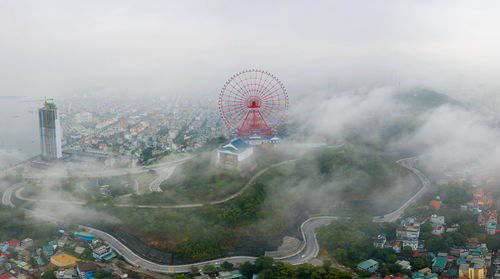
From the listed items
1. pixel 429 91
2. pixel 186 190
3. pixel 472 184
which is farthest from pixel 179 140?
pixel 429 91

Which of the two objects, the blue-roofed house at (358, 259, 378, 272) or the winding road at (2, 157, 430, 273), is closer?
the blue-roofed house at (358, 259, 378, 272)

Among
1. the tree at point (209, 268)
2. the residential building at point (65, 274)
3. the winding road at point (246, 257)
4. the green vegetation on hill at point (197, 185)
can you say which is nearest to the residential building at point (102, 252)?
the winding road at point (246, 257)

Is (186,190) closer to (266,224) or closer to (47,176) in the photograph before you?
(266,224)

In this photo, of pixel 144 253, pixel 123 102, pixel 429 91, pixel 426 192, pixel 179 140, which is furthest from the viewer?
pixel 123 102

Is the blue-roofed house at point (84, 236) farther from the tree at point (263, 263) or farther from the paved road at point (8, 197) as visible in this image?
the tree at point (263, 263)

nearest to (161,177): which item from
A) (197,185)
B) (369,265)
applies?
(197,185)

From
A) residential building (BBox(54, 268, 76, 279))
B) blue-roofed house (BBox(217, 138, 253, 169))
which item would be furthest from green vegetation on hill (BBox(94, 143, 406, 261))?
residential building (BBox(54, 268, 76, 279))

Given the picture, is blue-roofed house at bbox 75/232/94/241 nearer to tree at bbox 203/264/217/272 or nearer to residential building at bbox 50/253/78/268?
residential building at bbox 50/253/78/268
